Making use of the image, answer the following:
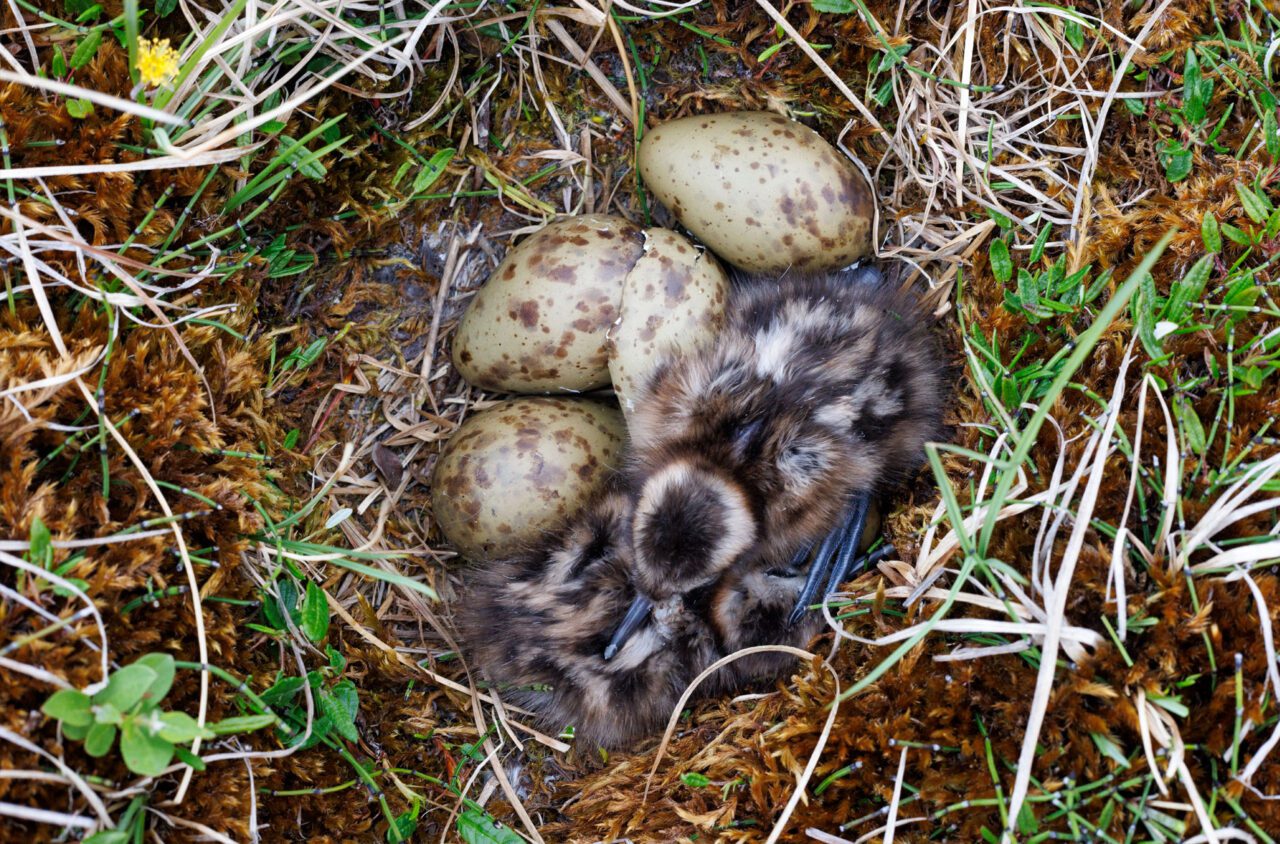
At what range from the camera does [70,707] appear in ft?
6.15

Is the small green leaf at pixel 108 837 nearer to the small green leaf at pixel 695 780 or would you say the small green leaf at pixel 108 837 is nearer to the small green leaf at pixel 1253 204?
the small green leaf at pixel 695 780

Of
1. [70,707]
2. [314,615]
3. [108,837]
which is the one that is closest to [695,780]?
[314,615]

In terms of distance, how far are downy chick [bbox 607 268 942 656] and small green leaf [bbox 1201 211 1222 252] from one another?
73cm

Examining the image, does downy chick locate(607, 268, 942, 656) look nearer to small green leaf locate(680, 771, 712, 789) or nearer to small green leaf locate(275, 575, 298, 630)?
small green leaf locate(680, 771, 712, 789)

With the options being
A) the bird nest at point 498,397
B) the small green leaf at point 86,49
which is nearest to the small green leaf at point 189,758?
the bird nest at point 498,397

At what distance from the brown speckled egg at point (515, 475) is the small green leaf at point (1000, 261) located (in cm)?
125

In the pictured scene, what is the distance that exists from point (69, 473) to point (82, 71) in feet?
3.31

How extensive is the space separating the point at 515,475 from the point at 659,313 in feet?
2.06

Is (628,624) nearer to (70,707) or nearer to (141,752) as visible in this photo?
(141,752)

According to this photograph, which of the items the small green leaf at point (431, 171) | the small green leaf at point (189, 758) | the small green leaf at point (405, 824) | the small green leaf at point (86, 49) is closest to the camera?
the small green leaf at point (189, 758)

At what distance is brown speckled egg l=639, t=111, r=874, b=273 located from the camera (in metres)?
2.74

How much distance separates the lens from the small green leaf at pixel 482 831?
2.61m

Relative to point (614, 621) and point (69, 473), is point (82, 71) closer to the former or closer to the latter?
point (69, 473)

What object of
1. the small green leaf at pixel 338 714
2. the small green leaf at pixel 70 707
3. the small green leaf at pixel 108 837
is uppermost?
the small green leaf at pixel 70 707
